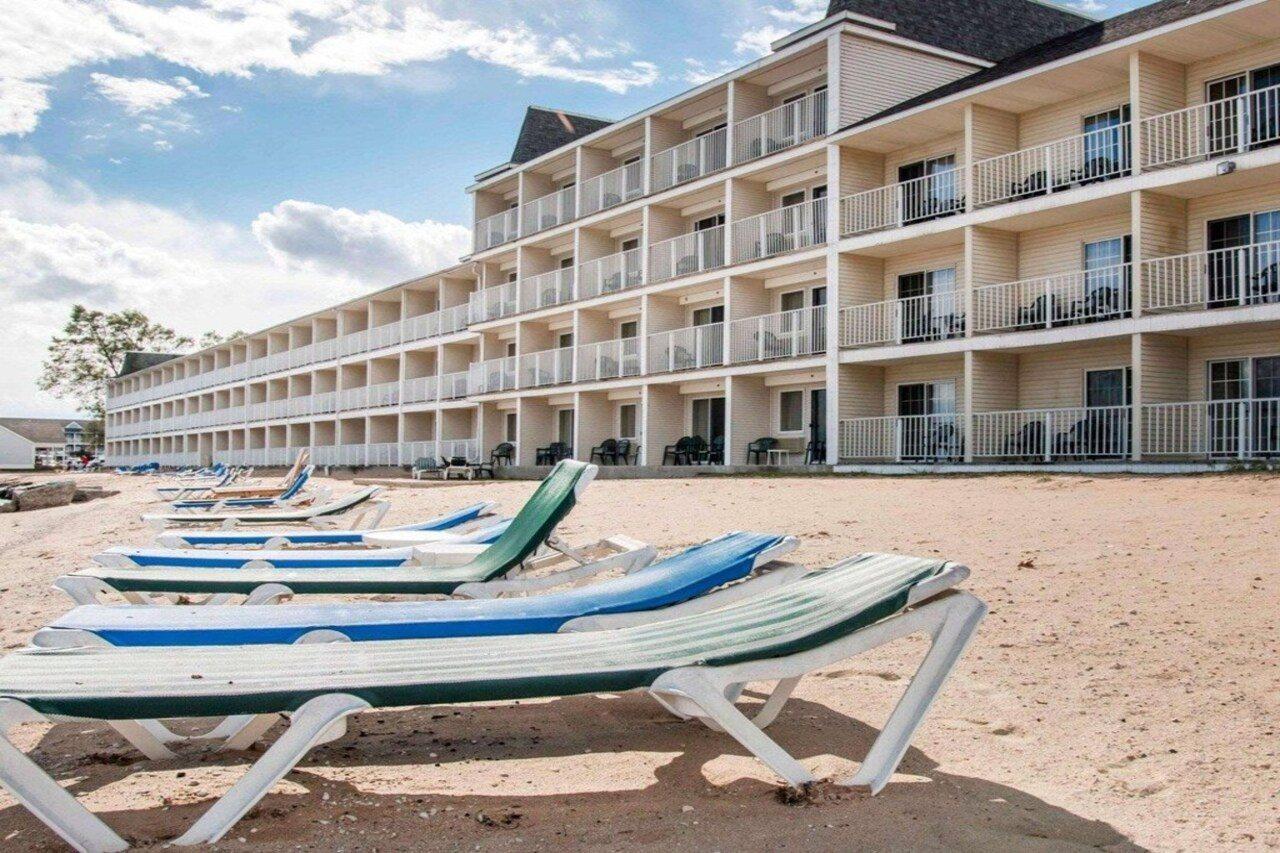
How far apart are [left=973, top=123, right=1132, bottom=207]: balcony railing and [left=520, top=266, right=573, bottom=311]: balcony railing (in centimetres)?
1430

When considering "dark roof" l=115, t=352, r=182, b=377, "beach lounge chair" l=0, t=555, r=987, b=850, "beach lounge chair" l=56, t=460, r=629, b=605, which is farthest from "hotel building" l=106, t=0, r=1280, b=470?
"dark roof" l=115, t=352, r=182, b=377

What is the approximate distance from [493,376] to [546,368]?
3.17 m

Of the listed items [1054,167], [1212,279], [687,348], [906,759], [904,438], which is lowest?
[906,759]

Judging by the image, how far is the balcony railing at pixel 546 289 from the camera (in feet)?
106

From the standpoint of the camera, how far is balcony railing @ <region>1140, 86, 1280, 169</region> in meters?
16.5

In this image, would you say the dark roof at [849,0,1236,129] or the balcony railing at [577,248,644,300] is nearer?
the dark roof at [849,0,1236,129]

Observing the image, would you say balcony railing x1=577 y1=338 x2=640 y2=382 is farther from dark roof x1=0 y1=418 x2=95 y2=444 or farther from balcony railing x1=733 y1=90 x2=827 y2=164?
dark roof x1=0 y1=418 x2=95 y2=444

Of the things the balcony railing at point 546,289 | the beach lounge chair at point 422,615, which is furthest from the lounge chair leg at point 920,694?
the balcony railing at point 546,289

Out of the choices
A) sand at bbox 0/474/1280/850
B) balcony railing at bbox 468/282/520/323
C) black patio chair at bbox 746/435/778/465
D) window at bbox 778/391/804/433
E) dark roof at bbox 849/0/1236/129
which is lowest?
sand at bbox 0/474/1280/850

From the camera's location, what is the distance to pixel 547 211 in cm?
3384

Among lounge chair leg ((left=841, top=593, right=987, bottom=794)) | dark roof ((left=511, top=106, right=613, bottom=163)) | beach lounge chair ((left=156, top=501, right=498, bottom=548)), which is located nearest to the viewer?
lounge chair leg ((left=841, top=593, right=987, bottom=794))

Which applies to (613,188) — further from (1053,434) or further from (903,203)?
(1053,434)

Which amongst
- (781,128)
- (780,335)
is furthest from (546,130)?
(780,335)

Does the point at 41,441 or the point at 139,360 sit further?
the point at 41,441
